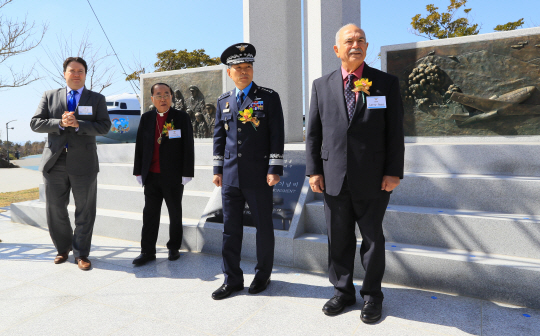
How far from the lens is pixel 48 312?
115 inches

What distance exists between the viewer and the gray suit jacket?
392 centimetres

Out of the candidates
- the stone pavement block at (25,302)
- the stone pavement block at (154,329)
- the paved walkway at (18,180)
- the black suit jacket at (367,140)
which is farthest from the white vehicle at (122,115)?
the black suit jacket at (367,140)

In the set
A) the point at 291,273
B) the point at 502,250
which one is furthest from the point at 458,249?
the point at 291,273

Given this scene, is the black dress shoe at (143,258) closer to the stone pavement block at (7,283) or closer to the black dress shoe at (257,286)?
the stone pavement block at (7,283)

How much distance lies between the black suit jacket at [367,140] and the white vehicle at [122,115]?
16.6 m

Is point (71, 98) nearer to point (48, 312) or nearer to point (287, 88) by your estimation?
point (48, 312)

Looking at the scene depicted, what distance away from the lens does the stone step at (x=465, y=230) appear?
319cm

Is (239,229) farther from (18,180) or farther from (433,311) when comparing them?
(18,180)

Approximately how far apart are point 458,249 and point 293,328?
5.90 ft

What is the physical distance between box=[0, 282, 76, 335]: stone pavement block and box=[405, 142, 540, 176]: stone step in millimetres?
4036

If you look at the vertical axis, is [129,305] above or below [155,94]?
below

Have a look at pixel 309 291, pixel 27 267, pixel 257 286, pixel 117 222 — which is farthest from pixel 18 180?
pixel 309 291

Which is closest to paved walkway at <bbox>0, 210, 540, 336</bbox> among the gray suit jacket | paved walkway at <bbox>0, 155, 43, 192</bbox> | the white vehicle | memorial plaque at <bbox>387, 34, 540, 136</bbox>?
the gray suit jacket

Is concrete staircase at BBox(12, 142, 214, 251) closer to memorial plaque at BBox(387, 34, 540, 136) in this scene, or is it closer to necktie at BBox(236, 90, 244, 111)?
necktie at BBox(236, 90, 244, 111)
